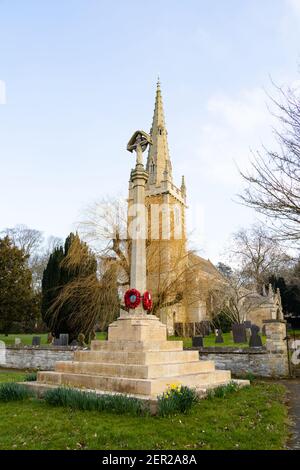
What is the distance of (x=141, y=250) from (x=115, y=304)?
8.13m

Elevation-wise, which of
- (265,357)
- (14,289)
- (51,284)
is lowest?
(265,357)

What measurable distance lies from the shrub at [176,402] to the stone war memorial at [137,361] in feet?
2.43

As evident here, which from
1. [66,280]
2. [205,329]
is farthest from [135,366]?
[205,329]

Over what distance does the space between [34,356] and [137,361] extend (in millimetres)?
11561

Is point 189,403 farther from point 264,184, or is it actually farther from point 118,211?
point 118,211

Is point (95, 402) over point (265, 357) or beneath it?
over

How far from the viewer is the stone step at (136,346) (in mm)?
8352

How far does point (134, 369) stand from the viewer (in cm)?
763

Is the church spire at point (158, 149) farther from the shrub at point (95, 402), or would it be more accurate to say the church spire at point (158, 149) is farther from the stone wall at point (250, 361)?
the shrub at point (95, 402)

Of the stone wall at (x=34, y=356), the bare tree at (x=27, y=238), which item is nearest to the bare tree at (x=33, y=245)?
the bare tree at (x=27, y=238)

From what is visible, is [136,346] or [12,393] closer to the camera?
[12,393]

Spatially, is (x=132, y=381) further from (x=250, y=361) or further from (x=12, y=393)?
(x=250, y=361)

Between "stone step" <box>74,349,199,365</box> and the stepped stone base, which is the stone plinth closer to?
the stepped stone base

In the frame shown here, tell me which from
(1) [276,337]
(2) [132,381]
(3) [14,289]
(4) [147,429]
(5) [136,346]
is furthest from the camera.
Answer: (3) [14,289]
